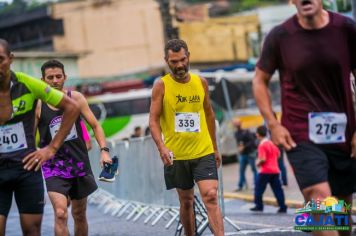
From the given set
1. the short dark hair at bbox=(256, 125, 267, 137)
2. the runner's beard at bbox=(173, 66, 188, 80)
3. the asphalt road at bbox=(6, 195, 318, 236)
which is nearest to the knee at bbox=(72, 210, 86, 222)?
the runner's beard at bbox=(173, 66, 188, 80)

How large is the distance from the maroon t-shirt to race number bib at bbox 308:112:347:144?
0.03 meters

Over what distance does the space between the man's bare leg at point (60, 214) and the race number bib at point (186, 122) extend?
134cm

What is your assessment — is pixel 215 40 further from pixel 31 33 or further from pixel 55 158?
pixel 55 158


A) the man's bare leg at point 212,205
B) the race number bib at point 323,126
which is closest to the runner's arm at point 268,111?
the race number bib at point 323,126

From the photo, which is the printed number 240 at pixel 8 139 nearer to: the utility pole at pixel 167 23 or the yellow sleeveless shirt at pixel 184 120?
the yellow sleeveless shirt at pixel 184 120

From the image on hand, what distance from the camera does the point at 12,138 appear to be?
6.14 meters

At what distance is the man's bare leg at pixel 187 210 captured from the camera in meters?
8.58

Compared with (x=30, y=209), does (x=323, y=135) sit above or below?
above

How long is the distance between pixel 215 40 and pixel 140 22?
5.30 m

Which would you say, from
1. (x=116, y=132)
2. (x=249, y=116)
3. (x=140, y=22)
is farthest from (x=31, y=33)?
(x=249, y=116)

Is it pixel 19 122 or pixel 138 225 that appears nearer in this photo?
pixel 19 122

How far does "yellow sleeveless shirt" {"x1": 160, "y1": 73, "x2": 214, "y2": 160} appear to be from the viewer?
8469 millimetres

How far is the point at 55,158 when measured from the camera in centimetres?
824

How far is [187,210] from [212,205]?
54cm
